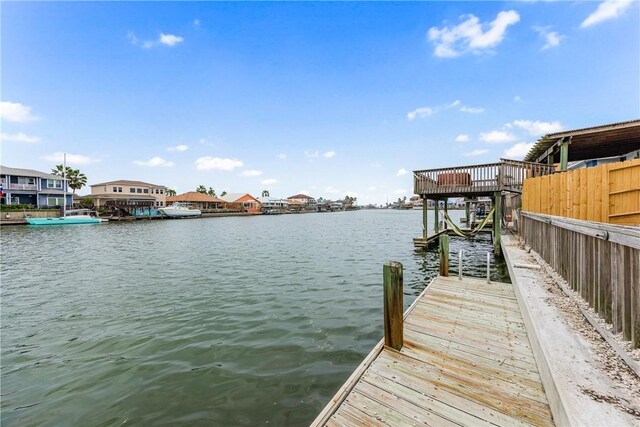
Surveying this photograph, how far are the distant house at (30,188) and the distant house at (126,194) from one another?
22.6ft

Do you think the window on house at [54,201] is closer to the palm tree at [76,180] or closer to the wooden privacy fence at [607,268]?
the palm tree at [76,180]

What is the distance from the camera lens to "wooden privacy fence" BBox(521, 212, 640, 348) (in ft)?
9.95

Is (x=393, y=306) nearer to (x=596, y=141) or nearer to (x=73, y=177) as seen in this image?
(x=596, y=141)

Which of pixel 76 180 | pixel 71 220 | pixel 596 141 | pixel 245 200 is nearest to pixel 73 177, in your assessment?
pixel 76 180

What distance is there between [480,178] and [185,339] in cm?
1562

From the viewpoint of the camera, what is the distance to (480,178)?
14.9 m

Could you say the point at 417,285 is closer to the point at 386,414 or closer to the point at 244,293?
the point at 244,293

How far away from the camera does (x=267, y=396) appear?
4.44 meters

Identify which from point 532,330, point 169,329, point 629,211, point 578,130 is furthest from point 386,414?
point 578,130

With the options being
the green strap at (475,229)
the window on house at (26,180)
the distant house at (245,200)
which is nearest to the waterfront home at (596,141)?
the green strap at (475,229)

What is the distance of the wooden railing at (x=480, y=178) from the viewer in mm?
14297

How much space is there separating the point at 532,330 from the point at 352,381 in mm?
3176

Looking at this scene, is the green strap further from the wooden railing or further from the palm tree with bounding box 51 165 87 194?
the palm tree with bounding box 51 165 87 194

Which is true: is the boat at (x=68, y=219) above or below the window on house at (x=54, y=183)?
below
